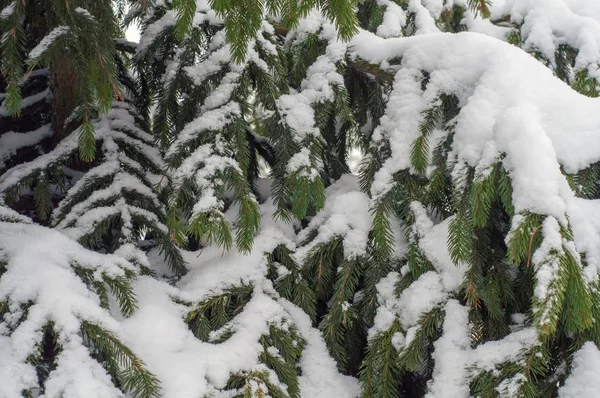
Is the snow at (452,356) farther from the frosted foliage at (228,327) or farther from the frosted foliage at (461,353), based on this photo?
the frosted foliage at (228,327)

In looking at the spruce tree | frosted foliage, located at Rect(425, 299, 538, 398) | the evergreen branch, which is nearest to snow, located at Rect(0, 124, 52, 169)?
the spruce tree

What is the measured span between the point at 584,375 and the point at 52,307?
4.98 feet

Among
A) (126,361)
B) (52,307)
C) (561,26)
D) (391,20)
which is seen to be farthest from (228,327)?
(561,26)

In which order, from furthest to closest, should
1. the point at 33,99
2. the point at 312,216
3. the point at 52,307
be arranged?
the point at 33,99 < the point at 312,216 < the point at 52,307

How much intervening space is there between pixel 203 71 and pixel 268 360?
1110 millimetres

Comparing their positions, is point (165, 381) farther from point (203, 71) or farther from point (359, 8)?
point (359, 8)

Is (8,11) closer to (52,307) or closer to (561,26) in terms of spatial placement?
(52,307)

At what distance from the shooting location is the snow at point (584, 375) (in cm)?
138

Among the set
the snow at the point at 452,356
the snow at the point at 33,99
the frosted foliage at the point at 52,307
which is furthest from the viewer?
the snow at the point at 33,99

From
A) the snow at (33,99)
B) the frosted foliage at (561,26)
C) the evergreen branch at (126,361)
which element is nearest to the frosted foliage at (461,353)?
the evergreen branch at (126,361)

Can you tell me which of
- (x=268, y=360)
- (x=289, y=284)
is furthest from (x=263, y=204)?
(x=268, y=360)

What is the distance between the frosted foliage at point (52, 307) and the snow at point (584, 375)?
4.14 feet

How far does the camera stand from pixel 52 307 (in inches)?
54.6

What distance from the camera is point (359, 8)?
260 centimetres
